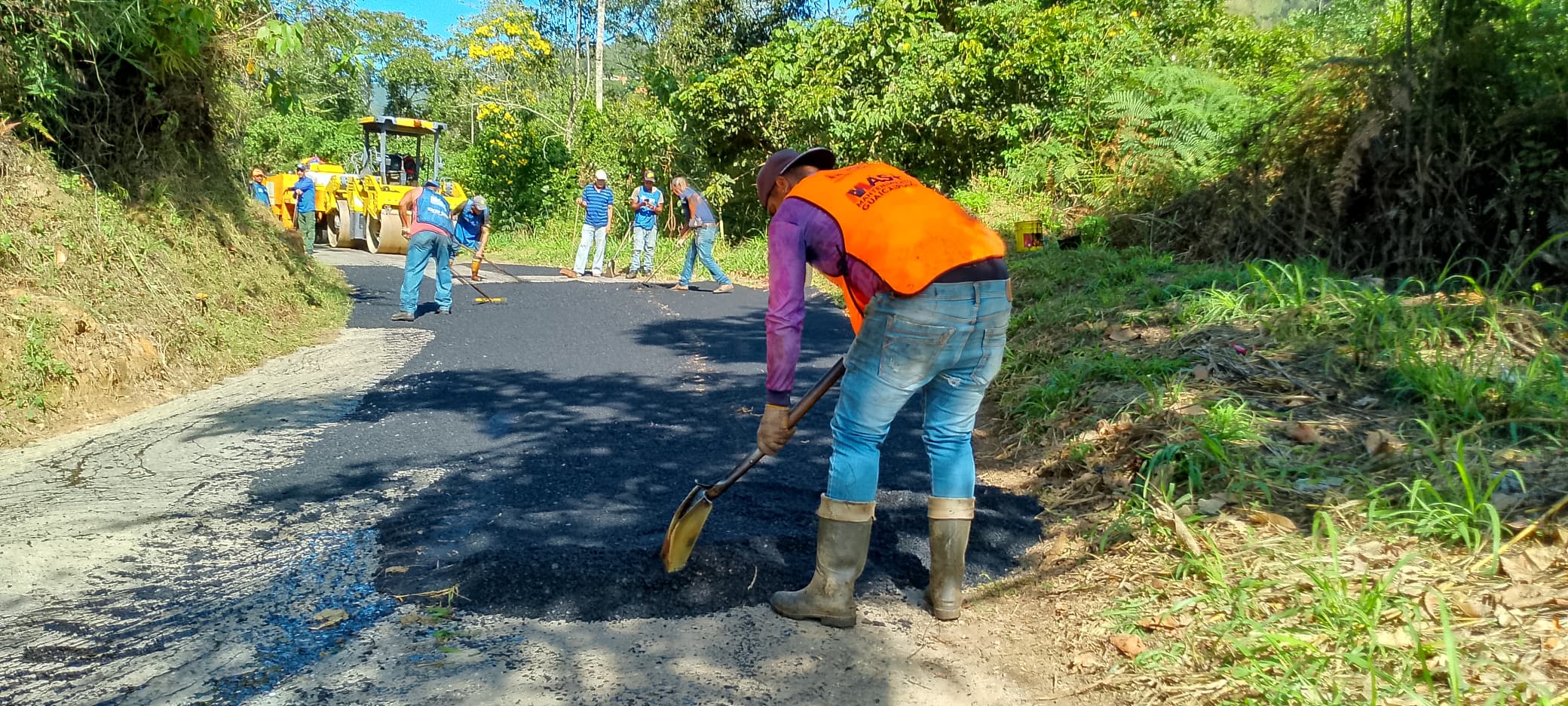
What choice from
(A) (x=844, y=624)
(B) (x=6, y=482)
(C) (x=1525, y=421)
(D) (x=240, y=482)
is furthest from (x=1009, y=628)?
(B) (x=6, y=482)

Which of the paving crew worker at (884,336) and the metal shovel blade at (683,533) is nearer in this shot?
the paving crew worker at (884,336)

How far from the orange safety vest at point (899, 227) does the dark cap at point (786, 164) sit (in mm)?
219

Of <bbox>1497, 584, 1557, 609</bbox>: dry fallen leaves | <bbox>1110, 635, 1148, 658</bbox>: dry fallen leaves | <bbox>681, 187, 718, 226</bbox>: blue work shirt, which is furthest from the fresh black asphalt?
<bbox>681, 187, 718, 226</bbox>: blue work shirt

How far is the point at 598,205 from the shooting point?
15.9 m

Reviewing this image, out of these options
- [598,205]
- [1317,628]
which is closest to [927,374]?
[1317,628]

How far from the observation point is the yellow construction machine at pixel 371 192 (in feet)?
65.7

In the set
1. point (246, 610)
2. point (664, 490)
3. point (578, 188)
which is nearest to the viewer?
point (246, 610)

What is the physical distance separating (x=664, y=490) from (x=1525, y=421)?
342cm

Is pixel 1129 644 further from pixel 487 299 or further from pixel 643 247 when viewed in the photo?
pixel 643 247

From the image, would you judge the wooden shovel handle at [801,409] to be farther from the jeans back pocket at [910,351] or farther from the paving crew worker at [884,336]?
the jeans back pocket at [910,351]

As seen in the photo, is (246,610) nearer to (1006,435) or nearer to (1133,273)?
(1006,435)

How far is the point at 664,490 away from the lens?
4.73 metres

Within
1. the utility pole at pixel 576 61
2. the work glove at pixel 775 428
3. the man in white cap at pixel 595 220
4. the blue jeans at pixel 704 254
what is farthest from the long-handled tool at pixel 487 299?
the utility pole at pixel 576 61

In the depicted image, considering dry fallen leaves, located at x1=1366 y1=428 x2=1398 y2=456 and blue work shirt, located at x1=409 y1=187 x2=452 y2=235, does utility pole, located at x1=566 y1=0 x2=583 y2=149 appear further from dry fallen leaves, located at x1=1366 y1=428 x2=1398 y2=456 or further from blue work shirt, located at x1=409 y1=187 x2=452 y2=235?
dry fallen leaves, located at x1=1366 y1=428 x2=1398 y2=456
